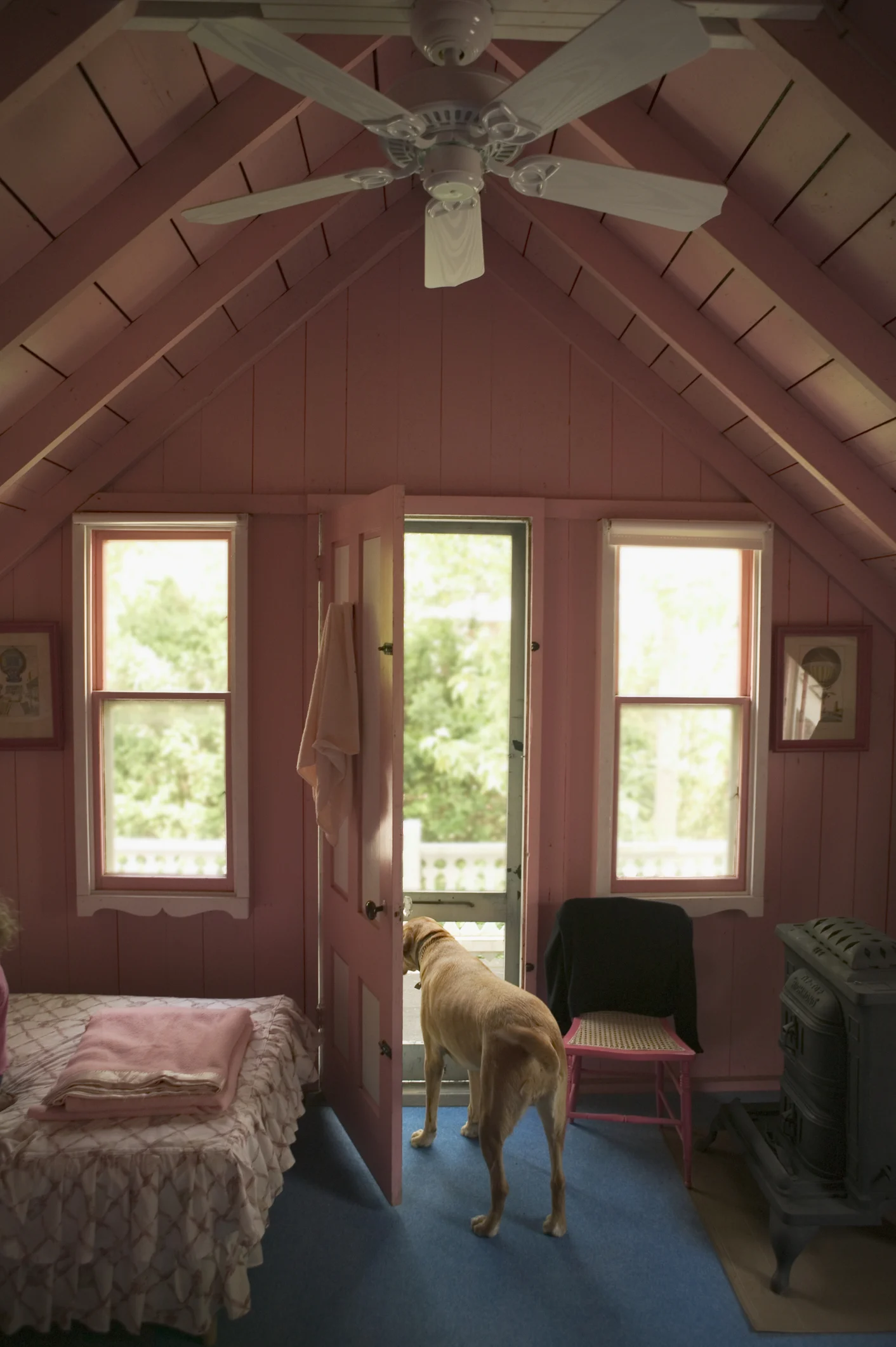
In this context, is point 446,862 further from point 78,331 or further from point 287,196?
point 287,196

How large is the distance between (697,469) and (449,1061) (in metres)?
2.54

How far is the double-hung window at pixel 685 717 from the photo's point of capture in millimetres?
3428

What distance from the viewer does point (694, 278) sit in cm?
261

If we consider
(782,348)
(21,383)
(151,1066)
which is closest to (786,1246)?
(151,1066)

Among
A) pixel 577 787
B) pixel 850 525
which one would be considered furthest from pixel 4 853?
pixel 850 525

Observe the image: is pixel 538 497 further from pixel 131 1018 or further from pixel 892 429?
pixel 131 1018

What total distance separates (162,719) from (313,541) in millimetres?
893

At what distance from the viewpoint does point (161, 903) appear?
133 inches

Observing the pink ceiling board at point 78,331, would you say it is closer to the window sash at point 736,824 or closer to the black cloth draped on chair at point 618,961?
the window sash at point 736,824

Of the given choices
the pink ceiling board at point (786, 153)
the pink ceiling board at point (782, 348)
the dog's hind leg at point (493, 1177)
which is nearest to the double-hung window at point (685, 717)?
the pink ceiling board at point (782, 348)

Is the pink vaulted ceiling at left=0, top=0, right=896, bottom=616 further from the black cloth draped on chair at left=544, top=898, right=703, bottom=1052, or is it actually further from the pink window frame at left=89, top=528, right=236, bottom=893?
the black cloth draped on chair at left=544, top=898, right=703, bottom=1052

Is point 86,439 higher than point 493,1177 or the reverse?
higher

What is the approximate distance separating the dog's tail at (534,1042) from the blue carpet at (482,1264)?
0.58 m

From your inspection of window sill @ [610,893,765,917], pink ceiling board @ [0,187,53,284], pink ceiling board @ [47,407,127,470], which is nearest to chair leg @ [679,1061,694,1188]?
window sill @ [610,893,765,917]
